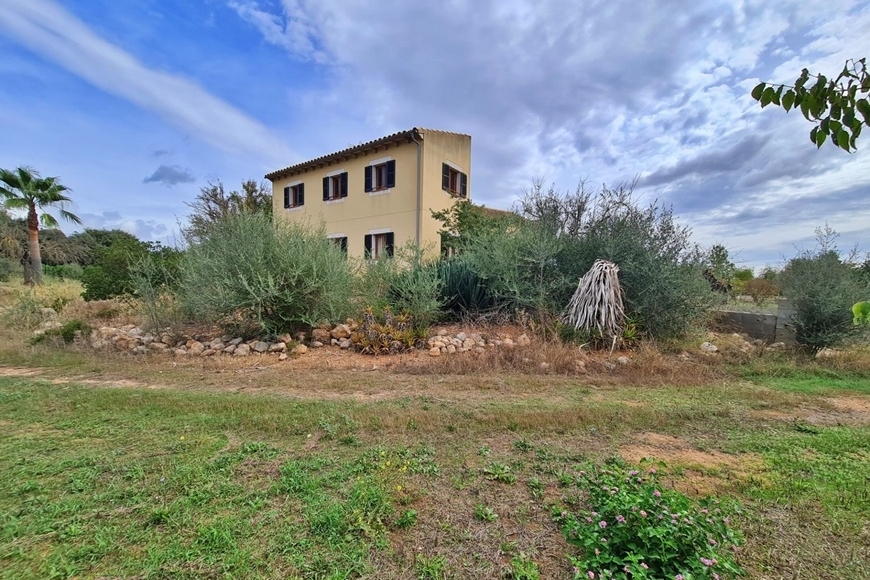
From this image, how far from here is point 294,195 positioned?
1981 centimetres

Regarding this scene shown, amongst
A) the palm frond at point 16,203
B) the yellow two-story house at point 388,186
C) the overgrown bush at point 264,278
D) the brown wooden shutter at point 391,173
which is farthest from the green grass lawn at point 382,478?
the palm frond at point 16,203

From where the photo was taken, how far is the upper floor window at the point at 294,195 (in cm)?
1942

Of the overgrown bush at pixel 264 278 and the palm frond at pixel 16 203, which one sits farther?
the palm frond at pixel 16 203

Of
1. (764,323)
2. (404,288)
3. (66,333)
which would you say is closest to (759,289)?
(764,323)

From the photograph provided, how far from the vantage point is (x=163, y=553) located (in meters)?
1.80

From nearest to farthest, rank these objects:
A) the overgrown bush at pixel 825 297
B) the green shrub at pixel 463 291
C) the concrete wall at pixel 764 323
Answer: the overgrown bush at pixel 825 297 < the concrete wall at pixel 764 323 < the green shrub at pixel 463 291

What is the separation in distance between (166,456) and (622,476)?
3.09 m

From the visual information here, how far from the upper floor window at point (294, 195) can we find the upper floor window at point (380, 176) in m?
4.63

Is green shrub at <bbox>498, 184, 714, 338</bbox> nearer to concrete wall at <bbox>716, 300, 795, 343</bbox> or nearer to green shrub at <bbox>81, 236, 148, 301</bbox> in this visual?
concrete wall at <bbox>716, 300, 795, 343</bbox>

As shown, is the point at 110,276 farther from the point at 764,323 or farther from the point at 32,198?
the point at 764,323

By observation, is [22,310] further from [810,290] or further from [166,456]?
[810,290]

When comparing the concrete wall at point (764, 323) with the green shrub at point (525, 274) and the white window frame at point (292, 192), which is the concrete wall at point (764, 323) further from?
the white window frame at point (292, 192)

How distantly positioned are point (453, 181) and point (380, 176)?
3.11 m

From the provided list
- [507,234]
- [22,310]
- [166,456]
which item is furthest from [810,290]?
[22,310]
